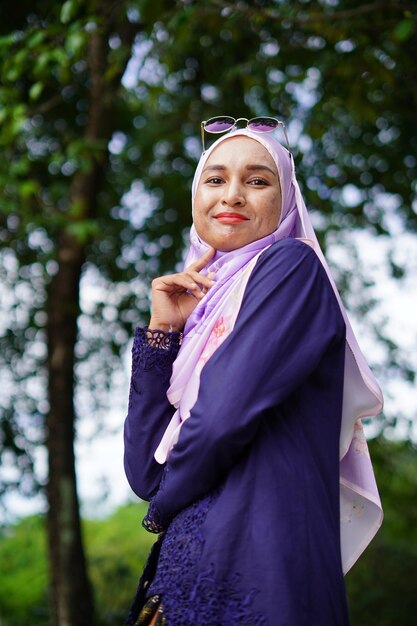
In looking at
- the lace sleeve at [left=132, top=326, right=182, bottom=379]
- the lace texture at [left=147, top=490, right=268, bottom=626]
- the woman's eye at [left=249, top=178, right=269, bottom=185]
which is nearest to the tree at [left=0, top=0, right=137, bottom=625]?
the woman's eye at [left=249, top=178, right=269, bottom=185]

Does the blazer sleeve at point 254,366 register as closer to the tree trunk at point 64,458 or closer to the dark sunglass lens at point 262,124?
the dark sunglass lens at point 262,124

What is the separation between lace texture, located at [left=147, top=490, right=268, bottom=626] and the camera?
190cm

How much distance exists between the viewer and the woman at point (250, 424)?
1.94m

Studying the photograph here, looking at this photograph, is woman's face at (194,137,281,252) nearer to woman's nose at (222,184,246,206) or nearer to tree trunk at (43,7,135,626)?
woman's nose at (222,184,246,206)

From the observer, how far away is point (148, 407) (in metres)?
2.31

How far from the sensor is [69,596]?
6012 millimetres

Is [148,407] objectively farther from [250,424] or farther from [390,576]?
[390,576]

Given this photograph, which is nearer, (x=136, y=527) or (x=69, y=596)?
(x=69, y=596)

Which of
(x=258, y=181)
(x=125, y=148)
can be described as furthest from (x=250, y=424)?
(x=125, y=148)

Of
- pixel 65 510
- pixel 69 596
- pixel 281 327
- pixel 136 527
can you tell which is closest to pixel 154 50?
pixel 65 510

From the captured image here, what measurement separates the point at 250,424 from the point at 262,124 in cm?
99

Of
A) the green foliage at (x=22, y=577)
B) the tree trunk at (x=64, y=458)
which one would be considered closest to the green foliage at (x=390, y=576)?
the green foliage at (x=22, y=577)

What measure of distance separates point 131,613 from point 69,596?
160 inches

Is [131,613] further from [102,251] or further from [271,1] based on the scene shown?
[102,251]
